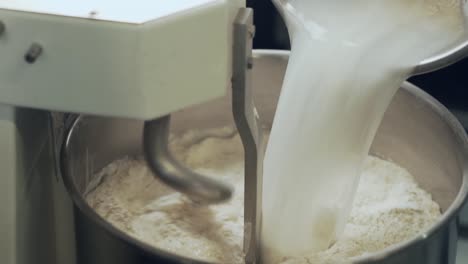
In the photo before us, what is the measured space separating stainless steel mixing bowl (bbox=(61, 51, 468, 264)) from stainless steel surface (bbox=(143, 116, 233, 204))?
0.05 meters

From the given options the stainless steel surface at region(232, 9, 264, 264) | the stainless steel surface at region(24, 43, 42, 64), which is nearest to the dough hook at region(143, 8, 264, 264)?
the stainless steel surface at region(232, 9, 264, 264)

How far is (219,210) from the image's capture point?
0.83 m

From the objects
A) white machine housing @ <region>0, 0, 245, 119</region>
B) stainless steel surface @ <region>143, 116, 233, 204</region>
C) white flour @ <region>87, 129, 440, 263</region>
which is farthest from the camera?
white flour @ <region>87, 129, 440, 263</region>

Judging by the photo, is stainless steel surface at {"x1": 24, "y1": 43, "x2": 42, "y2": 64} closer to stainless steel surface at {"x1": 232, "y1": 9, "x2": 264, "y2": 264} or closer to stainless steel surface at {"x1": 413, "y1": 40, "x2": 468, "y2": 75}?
stainless steel surface at {"x1": 232, "y1": 9, "x2": 264, "y2": 264}

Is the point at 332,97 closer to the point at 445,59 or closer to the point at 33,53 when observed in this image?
the point at 445,59

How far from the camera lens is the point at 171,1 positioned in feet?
1.75

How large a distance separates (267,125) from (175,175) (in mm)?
384

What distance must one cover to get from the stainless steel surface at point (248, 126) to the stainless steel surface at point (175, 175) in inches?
1.3

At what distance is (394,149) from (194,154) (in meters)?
0.24

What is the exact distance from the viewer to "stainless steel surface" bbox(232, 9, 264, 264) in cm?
56

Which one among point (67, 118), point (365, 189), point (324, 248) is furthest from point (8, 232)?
point (365, 189)

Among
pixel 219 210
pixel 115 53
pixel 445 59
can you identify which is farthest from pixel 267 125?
pixel 115 53

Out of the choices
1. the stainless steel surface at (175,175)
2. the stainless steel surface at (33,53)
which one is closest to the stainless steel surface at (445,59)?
the stainless steel surface at (175,175)

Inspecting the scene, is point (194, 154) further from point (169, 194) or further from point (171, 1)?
point (171, 1)
